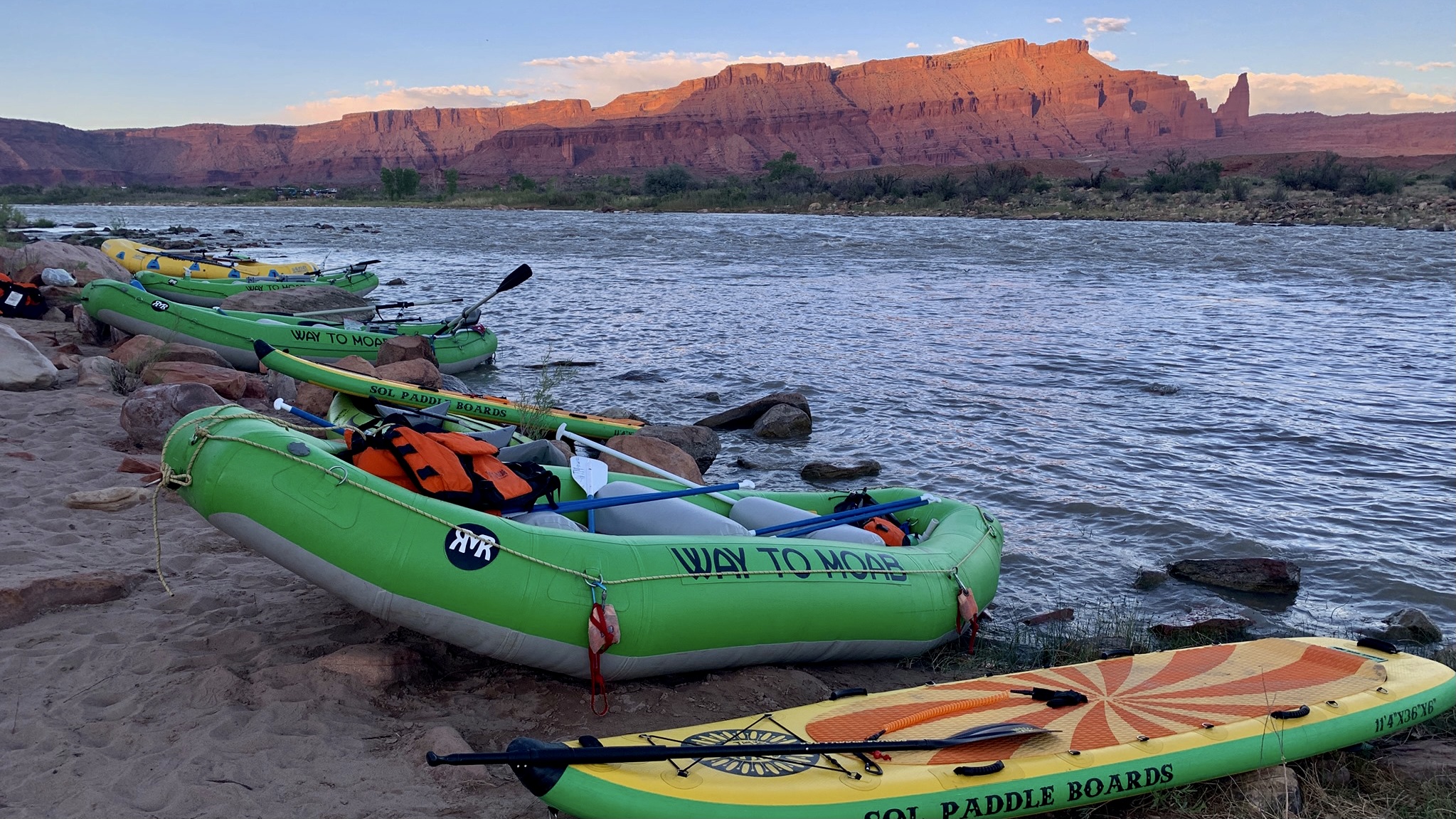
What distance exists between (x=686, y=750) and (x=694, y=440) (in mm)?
4484

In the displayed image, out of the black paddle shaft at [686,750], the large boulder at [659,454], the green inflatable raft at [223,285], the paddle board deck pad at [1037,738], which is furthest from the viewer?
the green inflatable raft at [223,285]

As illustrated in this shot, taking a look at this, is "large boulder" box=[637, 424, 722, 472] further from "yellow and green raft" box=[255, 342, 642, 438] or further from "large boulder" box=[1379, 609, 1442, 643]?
"large boulder" box=[1379, 609, 1442, 643]

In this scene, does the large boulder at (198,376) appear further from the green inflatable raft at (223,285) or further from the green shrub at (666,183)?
the green shrub at (666,183)

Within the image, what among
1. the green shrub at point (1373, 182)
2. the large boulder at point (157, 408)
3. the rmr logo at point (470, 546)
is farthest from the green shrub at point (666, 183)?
the rmr logo at point (470, 546)

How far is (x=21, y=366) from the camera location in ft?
20.6

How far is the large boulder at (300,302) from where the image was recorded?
35.9ft

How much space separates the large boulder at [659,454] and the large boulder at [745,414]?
206 cm

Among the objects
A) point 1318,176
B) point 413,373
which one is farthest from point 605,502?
point 1318,176

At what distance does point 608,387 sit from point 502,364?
1920 millimetres

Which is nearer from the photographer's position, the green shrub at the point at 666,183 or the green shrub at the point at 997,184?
the green shrub at the point at 997,184

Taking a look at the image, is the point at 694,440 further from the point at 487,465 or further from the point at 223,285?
the point at 223,285

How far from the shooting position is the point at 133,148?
131m

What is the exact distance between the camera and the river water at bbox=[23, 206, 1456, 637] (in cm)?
557

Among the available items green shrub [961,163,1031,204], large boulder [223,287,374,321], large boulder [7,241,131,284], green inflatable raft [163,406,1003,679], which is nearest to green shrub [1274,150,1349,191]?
green shrub [961,163,1031,204]
